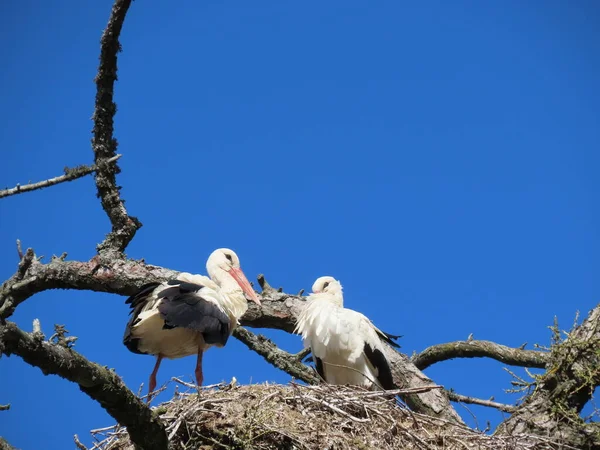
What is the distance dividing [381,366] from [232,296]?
1359 mm

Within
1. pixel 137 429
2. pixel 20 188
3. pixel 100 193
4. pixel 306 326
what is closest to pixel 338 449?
pixel 137 429

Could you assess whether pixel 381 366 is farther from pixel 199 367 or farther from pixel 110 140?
pixel 110 140

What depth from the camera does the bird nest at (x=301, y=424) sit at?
16.1ft

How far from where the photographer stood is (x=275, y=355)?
7.01m

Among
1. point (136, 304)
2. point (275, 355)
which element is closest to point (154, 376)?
point (136, 304)

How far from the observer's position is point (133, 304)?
6125 millimetres

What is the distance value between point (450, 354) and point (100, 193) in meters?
3.27

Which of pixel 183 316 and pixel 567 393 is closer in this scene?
pixel 567 393

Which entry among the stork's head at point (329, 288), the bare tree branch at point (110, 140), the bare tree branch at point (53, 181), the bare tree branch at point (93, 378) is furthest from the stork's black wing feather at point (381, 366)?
the bare tree branch at point (53, 181)

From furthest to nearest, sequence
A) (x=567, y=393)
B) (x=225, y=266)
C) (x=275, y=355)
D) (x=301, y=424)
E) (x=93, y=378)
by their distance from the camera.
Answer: (x=225, y=266), (x=275, y=355), (x=567, y=393), (x=301, y=424), (x=93, y=378)

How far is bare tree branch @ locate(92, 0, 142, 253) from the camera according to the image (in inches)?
250

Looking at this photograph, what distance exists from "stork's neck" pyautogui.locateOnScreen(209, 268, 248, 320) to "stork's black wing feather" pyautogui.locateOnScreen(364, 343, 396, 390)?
3.65 feet

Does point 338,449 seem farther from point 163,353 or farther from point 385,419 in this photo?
point 163,353

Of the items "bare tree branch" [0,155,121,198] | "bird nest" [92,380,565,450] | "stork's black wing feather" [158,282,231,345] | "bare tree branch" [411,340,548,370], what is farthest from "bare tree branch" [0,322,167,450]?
"bare tree branch" [411,340,548,370]
